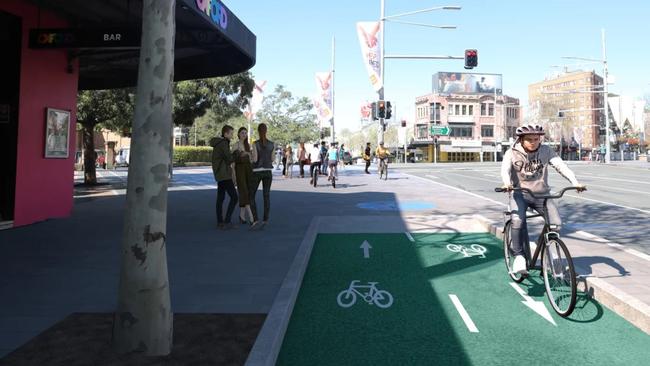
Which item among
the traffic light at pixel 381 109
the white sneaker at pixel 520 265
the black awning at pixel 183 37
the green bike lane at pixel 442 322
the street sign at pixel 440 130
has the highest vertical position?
the street sign at pixel 440 130

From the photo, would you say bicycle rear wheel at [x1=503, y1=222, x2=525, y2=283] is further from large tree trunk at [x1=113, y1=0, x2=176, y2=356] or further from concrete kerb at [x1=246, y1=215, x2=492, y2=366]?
large tree trunk at [x1=113, y1=0, x2=176, y2=356]

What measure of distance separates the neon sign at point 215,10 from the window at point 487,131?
81653 mm

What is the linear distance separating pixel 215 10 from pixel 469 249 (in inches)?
236

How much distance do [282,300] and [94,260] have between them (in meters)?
3.39

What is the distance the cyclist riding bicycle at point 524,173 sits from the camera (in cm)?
507

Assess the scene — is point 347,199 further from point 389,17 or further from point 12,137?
point 389,17

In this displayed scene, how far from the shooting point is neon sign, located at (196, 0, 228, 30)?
803 centimetres

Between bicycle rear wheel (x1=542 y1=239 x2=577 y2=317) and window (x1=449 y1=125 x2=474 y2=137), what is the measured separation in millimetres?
82213

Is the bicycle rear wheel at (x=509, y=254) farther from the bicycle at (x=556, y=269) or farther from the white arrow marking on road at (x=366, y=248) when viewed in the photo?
the white arrow marking on road at (x=366, y=248)

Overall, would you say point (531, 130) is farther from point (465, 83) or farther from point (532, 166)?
point (465, 83)

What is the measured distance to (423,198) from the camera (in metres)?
15.2

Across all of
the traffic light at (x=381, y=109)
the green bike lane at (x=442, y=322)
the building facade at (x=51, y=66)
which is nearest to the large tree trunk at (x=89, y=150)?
the building facade at (x=51, y=66)

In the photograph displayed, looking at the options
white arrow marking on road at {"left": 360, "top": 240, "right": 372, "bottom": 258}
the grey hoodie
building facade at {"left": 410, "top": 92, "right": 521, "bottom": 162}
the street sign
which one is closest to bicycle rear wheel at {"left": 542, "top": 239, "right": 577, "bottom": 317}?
the grey hoodie

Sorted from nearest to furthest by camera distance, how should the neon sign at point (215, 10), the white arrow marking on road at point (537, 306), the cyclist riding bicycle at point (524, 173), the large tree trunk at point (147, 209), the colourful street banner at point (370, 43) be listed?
the large tree trunk at point (147, 209), the white arrow marking on road at point (537, 306), the cyclist riding bicycle at point (524, 173), the neon sign at point (215, 10), the colourful street banner at point (370, 43)
